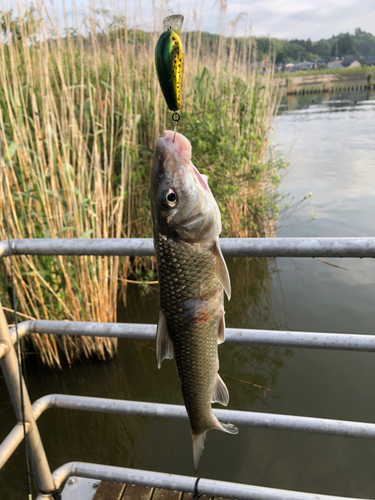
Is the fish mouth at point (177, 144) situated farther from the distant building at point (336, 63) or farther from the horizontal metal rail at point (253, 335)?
the distant building at point (336, 63)

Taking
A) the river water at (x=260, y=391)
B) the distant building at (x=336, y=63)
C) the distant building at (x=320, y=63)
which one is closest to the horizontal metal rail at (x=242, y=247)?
the river water at (x=260, y=391)

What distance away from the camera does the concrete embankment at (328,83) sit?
116 feet

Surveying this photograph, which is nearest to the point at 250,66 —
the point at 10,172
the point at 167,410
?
the point at 10,172

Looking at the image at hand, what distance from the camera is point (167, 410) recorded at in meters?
1.50

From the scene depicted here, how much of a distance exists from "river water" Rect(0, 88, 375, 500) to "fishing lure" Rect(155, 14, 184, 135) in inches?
123

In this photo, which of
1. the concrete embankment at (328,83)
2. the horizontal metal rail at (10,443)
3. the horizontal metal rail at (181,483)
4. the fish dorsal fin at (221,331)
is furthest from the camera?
the concrete embankment at (328,83)

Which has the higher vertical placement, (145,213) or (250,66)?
(250,66)

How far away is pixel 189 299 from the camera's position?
2.71 ft

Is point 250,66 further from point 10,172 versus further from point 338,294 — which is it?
point 10,172

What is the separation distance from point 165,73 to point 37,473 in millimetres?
1566

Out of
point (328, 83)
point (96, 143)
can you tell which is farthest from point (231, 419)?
point (328, 83)

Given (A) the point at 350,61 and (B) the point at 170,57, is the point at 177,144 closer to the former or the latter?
(B) the point at 170,57

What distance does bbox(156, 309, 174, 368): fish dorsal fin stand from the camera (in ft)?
2.78

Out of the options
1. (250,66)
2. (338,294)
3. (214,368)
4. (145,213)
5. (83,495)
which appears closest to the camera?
(214,368)
